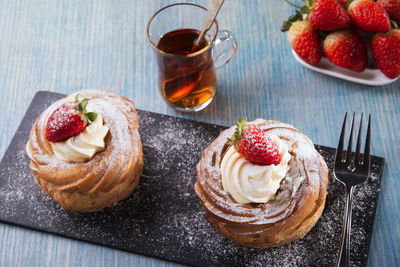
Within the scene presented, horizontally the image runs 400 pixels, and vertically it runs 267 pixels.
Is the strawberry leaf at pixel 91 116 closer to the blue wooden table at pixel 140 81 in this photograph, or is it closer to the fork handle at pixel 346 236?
the blue wooden table at pixel 140 81

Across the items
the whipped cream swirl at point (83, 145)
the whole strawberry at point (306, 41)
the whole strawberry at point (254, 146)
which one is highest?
the whole strawberry at point (306, 41)

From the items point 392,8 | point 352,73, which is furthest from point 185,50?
point 392,8

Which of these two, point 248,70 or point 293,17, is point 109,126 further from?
point 293,17

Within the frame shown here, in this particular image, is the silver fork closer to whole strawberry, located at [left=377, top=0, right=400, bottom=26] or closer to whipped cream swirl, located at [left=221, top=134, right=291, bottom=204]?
whipped cream swirl, located at [left=221, top=134, right=291, bottom=204]

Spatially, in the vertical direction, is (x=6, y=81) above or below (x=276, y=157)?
below

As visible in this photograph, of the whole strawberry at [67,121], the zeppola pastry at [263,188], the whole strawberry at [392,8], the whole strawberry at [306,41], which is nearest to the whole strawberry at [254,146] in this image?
the zeppola pastry at [263,188]

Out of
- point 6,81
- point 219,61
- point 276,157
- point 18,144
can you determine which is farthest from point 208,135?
point 6,81

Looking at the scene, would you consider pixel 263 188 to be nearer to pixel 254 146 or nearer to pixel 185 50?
pixel 254 146

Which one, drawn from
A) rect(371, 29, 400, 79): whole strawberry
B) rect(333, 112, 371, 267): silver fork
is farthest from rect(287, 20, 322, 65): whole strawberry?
rect(333, 112, 371, 267): silver fork
